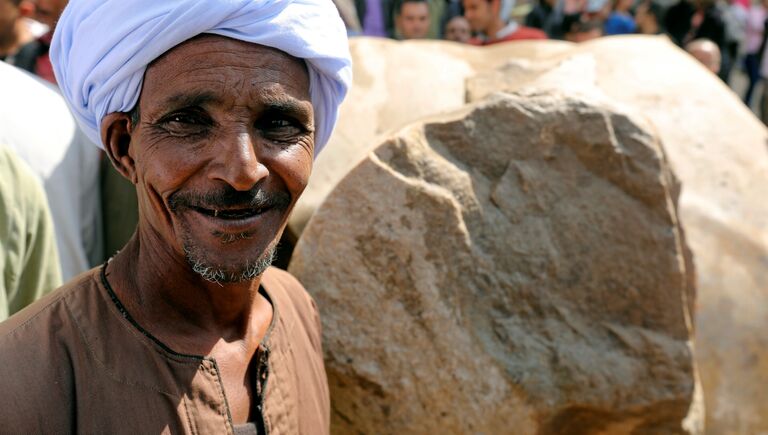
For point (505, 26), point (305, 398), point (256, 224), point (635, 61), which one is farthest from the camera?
point (505, 26)

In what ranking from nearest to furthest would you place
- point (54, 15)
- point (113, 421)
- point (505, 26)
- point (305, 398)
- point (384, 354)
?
point (113, 421) < point (305, 398) < point (384, 354) < point (54, 15) < point (505, 26)

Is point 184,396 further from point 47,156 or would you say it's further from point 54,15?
point 54,15

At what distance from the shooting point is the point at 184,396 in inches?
70.0

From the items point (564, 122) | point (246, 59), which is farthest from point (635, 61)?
point (246, 59)

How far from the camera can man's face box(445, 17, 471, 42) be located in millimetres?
6742

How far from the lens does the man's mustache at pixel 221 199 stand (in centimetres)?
174

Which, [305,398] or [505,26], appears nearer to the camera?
[305,398]

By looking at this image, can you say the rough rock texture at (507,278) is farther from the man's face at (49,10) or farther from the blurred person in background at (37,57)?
the man's face at (49,10)

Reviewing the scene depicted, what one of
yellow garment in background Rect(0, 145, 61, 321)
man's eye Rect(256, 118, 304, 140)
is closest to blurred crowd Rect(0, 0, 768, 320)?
yellow garment in background Rect(0, 145, 61, 321)

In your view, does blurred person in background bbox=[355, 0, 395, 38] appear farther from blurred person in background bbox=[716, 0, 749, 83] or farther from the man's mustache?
the man's mustache

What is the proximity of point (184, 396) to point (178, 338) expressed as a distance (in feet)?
0.42

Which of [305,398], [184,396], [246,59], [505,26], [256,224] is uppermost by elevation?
[246,59]

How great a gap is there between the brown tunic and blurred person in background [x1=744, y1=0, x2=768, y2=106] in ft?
29.1

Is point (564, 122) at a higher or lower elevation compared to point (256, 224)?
lower
